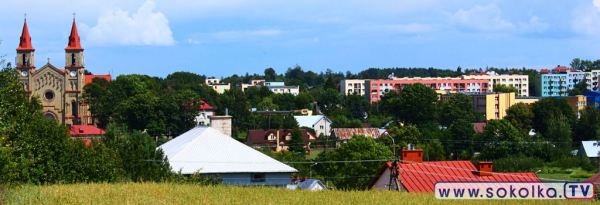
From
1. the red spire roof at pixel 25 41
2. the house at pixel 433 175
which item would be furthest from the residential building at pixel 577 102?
the house at pixel 433 175

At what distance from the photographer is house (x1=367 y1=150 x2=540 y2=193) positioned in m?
32.4

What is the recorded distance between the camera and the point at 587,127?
324 feet

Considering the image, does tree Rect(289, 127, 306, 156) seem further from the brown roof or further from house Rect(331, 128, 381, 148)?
the brown roof

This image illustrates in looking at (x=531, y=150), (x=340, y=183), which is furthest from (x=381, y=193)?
(x=531, y=150)

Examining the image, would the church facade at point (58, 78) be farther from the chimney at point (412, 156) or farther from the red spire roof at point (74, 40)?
the chimney at point (412, 156)

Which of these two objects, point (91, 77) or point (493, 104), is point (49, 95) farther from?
point (493, 104)

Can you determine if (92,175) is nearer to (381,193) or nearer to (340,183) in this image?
(381,193)

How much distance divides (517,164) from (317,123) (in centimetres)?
5089

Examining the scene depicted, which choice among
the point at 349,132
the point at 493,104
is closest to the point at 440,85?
A: the point at 493,104

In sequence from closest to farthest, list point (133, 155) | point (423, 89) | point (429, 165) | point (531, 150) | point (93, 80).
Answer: point (429, 165) → point (133, 155) → point (531, 150) → point (423, 89) → point (93, 80)

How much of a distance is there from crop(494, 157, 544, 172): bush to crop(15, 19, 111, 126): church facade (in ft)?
216

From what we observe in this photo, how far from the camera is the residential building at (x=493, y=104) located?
134875 mm

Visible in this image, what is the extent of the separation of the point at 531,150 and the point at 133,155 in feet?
163

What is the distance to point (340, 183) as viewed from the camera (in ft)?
178
